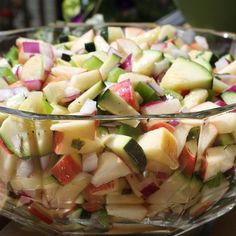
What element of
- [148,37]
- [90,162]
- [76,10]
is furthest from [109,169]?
[76,10]

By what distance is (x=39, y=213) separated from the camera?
66cm

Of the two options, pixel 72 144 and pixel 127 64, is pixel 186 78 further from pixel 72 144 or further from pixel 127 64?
pixel 72 144

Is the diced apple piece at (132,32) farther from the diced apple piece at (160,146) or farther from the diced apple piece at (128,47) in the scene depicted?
the diced apple piece at (160,146)

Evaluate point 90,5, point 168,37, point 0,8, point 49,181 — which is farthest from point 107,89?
point 0,8

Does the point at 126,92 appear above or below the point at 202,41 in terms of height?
above

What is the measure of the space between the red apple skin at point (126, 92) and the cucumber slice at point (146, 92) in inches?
0.8

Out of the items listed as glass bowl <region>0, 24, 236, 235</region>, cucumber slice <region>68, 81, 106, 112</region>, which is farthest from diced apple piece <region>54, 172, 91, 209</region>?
cucumber slice <region>68, 81, 106, 112</region>

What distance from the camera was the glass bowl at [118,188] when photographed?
570mm

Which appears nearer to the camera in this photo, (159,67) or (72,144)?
(72,144)

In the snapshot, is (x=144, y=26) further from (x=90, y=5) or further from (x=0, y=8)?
(x=0, y=8)

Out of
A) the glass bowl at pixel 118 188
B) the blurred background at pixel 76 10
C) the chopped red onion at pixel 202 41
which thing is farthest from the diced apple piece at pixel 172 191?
the blurred background at pixel 76 10

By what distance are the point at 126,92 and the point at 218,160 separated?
0.14m

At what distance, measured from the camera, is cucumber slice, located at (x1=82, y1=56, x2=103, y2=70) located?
766 mm

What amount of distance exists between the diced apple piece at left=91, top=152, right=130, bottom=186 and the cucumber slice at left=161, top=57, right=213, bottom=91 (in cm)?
18
